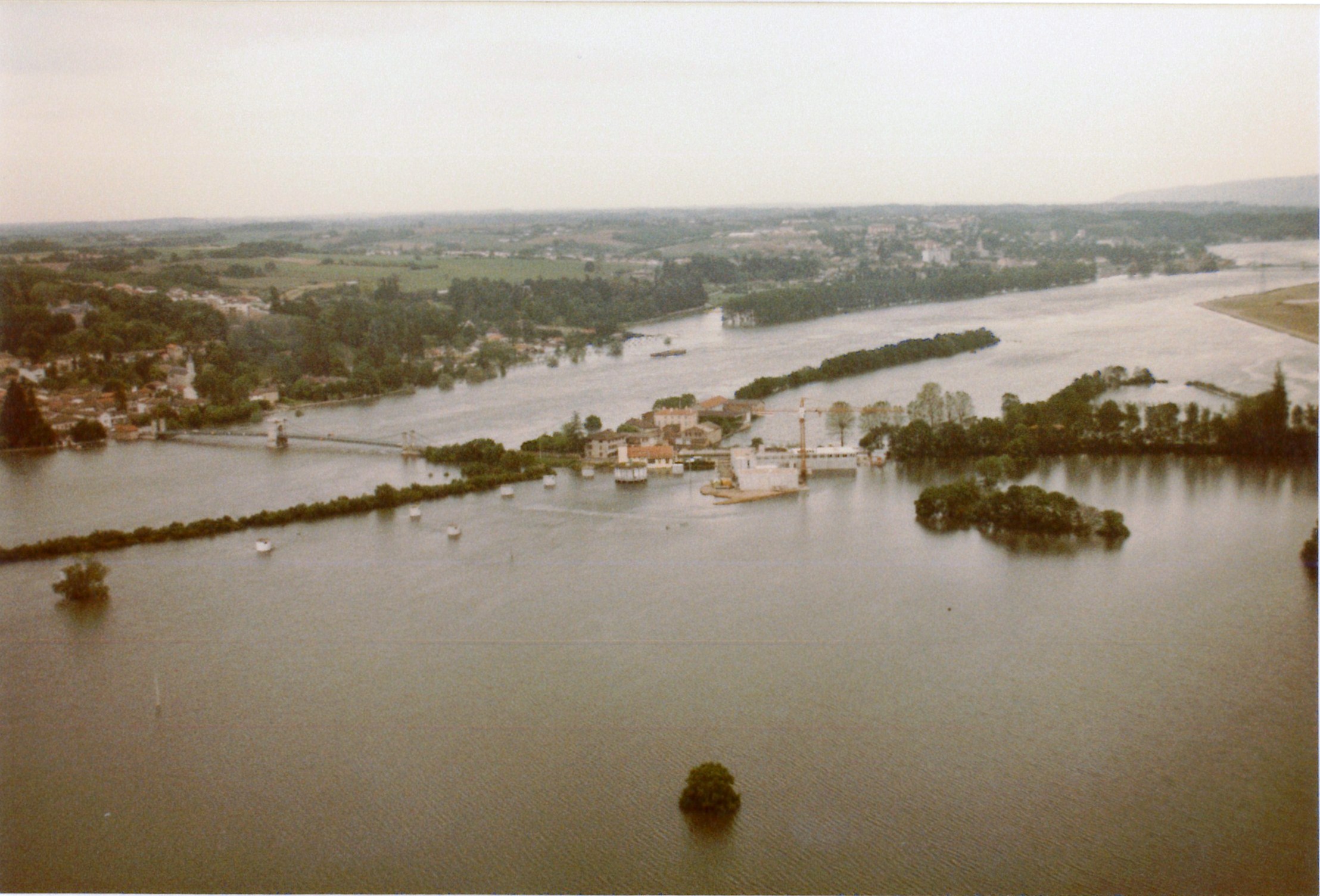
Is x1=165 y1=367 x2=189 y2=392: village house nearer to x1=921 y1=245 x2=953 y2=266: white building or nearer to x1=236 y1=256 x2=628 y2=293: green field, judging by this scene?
x1=236 y1=256 x2=628 y2=293: green field

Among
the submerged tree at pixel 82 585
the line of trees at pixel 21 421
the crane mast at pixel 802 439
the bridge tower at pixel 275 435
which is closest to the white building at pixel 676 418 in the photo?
the crane mast at pixel 802 439

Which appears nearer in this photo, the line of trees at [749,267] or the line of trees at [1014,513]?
the line of trees at [1014,513]

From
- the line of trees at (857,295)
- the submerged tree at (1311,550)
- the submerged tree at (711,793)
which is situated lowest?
the submerged tree at (711,793)

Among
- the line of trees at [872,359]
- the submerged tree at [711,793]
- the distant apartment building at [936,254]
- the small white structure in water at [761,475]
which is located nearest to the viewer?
the submerged tree at [711,793]

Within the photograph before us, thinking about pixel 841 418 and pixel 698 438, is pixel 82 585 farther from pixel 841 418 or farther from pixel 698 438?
pixel 841 418

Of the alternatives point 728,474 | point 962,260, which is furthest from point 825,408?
point 962,260

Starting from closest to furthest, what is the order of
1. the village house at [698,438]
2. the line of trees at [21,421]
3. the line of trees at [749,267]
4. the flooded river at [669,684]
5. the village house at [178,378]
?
the flooded river at [669,684]
the line of trees at [21,421]
the village house at [698,438]
the village house at [178,378]
the line of trees at [749,267]

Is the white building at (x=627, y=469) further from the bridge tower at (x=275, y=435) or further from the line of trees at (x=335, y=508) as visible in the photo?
the bridge tower at (x=275, y=435)

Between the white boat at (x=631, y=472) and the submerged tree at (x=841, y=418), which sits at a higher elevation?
the submerged tree at (x=841, y=418)
